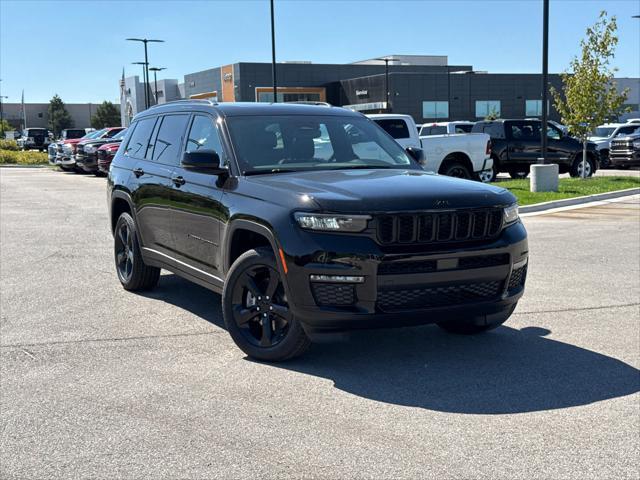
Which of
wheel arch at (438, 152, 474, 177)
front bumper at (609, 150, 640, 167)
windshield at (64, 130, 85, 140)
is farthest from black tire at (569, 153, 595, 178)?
windshield at (64, 130, 85, 140)

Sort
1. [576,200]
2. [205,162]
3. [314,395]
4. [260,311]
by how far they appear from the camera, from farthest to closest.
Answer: [576,200] → [205,162] → [260,311] → [314,395]

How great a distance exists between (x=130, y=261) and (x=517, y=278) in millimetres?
4198

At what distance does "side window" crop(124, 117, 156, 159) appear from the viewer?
8.01 meters

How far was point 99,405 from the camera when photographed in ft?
15.9

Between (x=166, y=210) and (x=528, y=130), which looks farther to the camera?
(x=528, y=130)

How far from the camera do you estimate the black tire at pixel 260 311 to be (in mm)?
5523

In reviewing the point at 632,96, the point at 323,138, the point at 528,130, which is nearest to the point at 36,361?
the point at 323,138

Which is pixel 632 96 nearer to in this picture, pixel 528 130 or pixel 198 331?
pixel 528 130

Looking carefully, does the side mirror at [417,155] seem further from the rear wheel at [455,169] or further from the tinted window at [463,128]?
the tinted window at [463,128]

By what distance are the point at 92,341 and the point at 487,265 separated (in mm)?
3123

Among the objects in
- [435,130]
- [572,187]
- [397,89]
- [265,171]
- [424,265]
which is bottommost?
[572,187]

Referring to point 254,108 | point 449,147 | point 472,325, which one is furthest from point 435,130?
point 472,325

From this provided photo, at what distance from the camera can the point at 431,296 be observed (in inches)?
208

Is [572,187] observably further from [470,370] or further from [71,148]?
[71,148]
